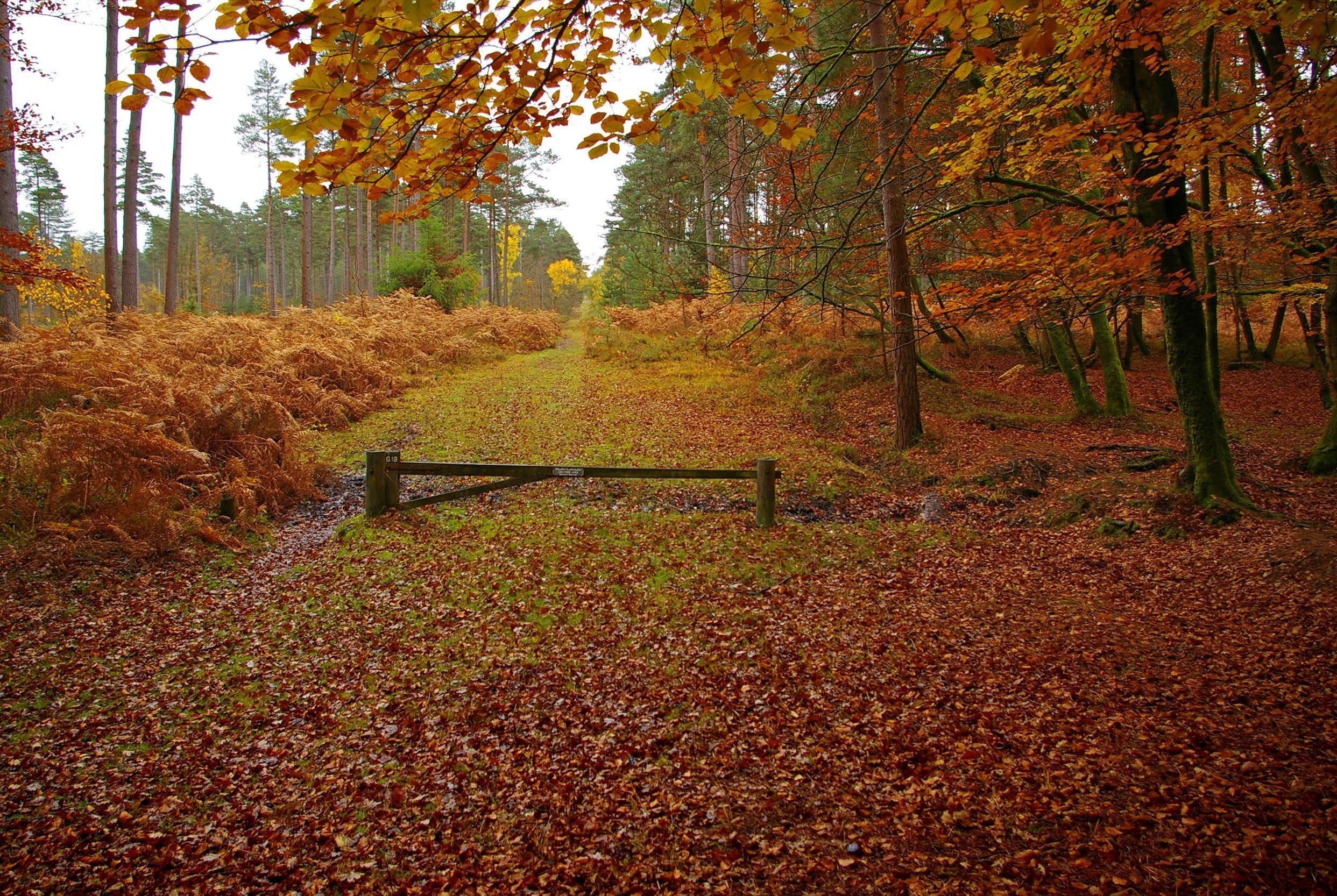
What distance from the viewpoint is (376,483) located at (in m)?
7.26

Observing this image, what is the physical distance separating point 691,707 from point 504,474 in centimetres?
420

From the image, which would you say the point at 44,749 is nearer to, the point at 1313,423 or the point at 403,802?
the point at 403,802

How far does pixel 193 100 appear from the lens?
2346 mm

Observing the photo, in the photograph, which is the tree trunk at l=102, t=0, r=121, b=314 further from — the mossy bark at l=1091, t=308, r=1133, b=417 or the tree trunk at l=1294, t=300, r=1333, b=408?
the tree trunk at l=1294, t=300, r=1333, b=408

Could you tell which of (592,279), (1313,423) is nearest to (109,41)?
(1313,423)

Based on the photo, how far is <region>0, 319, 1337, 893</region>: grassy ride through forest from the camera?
113 inches

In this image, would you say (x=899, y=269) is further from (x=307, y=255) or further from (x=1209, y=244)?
(x=307, y=255)

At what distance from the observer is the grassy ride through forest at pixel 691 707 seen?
2883 millimetres

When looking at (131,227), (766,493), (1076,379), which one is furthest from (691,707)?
(131,227)

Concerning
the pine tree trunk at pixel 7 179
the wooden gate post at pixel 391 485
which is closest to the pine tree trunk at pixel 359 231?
the pine tree trunk at pixel 7 179

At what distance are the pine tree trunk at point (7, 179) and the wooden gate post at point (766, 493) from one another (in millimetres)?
10078

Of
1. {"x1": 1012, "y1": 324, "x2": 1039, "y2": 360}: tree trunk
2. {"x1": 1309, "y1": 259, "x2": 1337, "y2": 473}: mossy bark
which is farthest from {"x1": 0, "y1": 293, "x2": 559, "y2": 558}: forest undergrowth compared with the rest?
{"x1": 1012, "y1": 324, "x2": 1039, "y2": 360}: tree trunk

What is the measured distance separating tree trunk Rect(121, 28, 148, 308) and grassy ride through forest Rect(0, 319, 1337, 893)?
13.2 meters

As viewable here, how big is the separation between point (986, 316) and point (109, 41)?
19.2 m
